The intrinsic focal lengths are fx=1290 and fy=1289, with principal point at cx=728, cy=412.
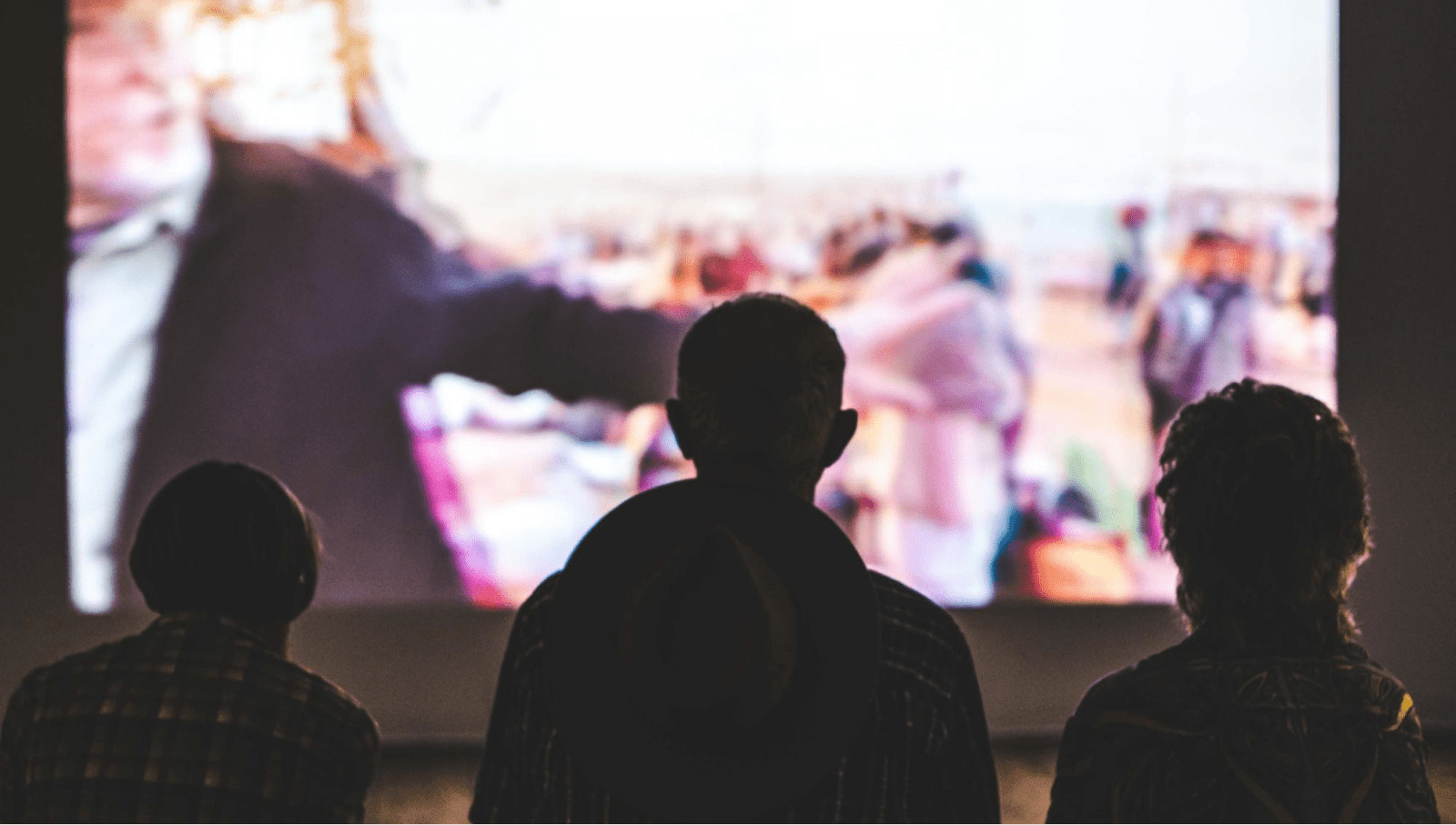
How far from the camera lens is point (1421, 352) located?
4289 millimetres

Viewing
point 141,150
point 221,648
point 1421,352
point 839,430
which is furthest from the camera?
point 1421,352

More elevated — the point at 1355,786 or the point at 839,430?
the point at 839,430

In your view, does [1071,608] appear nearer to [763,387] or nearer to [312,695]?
[312,695]

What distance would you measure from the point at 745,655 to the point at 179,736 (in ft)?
2.21

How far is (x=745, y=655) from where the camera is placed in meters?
0.83

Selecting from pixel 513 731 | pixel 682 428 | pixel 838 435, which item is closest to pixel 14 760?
pixel 513 731

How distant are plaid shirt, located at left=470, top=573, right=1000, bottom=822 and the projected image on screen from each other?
2.85m

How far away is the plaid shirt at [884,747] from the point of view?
0.93m

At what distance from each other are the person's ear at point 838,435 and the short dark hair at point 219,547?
2.05 ft

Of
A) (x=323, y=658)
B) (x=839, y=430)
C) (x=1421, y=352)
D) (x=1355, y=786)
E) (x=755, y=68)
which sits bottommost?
(x=323, y=658)

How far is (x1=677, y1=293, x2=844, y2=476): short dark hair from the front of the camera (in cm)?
96

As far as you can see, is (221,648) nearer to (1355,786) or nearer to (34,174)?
(1355,786)

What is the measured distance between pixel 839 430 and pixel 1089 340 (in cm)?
315

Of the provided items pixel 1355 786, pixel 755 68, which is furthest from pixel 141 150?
pixel 1355 786
